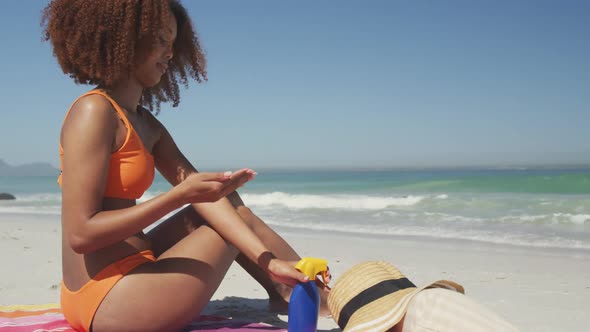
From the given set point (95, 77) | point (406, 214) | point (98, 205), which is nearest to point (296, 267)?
point (98, 205)

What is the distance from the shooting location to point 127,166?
92.8 inches

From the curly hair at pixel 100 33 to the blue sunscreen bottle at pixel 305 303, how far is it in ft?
3.98

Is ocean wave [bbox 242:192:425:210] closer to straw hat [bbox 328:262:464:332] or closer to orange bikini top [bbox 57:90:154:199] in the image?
straw hat [bbox 328:262:464:332]

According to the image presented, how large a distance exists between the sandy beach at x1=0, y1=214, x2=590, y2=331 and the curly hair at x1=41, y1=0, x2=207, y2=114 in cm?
177

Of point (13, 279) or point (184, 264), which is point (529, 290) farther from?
point (13, 279)

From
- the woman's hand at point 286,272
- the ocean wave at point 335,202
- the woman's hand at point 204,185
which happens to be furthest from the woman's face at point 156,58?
the ocean wave at point 335,202

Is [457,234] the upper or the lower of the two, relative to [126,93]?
lower

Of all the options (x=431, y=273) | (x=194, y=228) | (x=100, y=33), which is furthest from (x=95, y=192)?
(x=431, y=273)

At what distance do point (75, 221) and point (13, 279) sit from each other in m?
2.79

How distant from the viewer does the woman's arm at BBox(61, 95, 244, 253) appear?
7.10ft

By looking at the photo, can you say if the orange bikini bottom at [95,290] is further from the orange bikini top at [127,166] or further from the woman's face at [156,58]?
the woman's face at [156,58]

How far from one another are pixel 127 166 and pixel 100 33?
0.58m

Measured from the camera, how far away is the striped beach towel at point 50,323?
2.81 metres

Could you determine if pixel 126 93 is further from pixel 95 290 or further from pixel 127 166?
pixel 95 290
